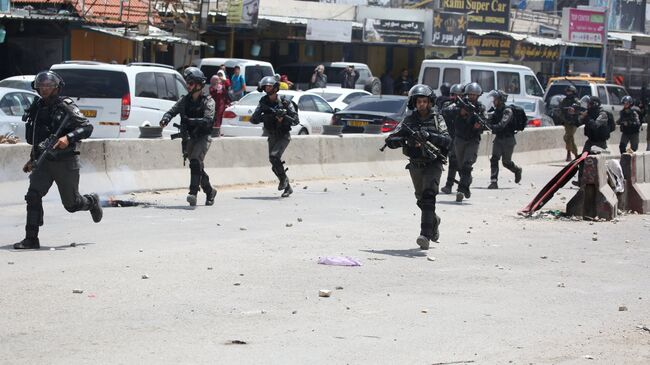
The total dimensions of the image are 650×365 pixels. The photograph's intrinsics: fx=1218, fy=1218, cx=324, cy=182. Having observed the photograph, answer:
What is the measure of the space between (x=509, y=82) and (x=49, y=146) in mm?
20385

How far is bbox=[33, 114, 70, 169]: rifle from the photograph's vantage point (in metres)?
11.1

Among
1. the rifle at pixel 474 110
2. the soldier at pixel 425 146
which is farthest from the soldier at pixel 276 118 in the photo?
the soldier at pixel 425 146

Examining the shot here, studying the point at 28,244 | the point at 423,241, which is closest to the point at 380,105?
the point at 423,241

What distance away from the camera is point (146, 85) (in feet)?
75.3

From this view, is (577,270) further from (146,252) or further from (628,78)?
(628,78)

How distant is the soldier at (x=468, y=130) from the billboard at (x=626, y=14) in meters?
42.3

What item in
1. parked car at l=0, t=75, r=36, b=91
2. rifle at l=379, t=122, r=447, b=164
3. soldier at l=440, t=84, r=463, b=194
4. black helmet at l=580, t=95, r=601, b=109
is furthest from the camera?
parked car at l=0, t=75, r=36, b=91

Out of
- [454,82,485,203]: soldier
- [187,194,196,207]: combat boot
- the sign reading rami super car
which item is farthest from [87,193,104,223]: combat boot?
the sign reading rami super car

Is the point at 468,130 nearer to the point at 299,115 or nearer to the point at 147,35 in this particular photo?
the point at 299,115

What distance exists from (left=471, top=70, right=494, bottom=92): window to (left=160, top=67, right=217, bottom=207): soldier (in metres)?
14.1

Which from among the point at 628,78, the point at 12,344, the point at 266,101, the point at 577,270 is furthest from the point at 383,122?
the point at 628,78

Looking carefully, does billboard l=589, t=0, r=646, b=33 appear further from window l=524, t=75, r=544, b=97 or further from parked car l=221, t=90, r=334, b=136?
parked car l=221, t=90, r=334, b=136

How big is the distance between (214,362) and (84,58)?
26104 millimetres

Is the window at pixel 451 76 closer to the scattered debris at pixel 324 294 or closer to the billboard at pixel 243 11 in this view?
the billboard at pixel 243 11
